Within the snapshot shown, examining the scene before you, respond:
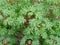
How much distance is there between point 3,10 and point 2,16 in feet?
0.37

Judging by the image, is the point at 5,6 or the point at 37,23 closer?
the point at 37,23

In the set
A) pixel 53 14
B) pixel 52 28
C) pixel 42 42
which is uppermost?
pixel 53 14

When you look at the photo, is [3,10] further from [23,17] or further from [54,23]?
[54,23]

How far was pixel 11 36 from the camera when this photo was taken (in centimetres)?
301

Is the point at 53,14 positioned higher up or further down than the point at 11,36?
higher up

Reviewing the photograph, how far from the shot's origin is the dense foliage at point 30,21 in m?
2.72

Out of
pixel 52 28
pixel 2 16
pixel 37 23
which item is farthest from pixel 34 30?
pixel 2 16

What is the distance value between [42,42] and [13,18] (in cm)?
64

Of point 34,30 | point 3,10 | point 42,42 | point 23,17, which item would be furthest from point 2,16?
point 42,42

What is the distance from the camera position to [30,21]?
2.72 meters

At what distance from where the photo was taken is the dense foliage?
2.72m

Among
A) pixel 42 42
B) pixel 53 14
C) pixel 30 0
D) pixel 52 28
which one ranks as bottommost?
pixel 42 42

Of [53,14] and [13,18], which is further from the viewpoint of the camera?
[53,14]

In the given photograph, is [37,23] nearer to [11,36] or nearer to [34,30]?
[34,30]
